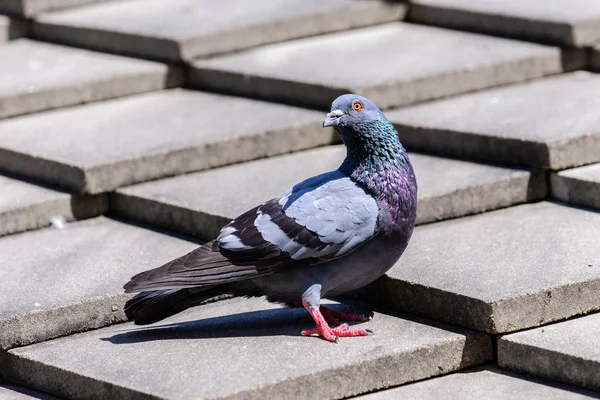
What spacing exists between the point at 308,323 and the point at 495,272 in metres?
0.84

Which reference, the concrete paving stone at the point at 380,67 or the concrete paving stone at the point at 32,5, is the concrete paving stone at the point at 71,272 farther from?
the concrete paving stone at the point at 32,5

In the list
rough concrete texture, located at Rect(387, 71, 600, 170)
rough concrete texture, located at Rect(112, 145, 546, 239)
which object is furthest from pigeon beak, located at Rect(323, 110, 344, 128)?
rough concrete texture, located at Rect(387, 71, 600, 170)

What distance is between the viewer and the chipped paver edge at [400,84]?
6.88 meters

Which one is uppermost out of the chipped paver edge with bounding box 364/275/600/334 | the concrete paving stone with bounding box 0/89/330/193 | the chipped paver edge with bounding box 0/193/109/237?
the concrete paving stone with bounding box 0/89/330/193

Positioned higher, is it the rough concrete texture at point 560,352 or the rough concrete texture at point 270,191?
the rough concrete texture at point 270,191

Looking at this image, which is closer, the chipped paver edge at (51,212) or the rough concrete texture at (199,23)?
the chipped paver edge at (51,212)

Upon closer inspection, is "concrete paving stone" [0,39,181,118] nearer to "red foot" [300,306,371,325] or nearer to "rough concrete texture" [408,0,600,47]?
"rough concrete texture" [408,0,600,47]

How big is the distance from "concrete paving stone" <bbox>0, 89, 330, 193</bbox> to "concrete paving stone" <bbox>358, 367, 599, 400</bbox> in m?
2.23

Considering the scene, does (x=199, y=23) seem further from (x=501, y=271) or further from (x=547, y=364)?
(x=547, y=364)

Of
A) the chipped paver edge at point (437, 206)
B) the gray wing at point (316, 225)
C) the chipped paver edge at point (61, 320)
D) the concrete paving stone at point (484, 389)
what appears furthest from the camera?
the chipped paver edge at point (437, 206)

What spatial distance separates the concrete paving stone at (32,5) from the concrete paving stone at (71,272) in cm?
267

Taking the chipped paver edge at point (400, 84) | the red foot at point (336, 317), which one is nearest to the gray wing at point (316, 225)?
the red foot at point (336, 317)

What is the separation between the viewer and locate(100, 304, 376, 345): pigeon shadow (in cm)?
500

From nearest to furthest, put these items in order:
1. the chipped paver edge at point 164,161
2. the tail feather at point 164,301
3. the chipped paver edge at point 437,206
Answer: the tail feather at point 164,301 → the chipped paver edge at point 437,206 → the chipped paver edge at point 164,161
